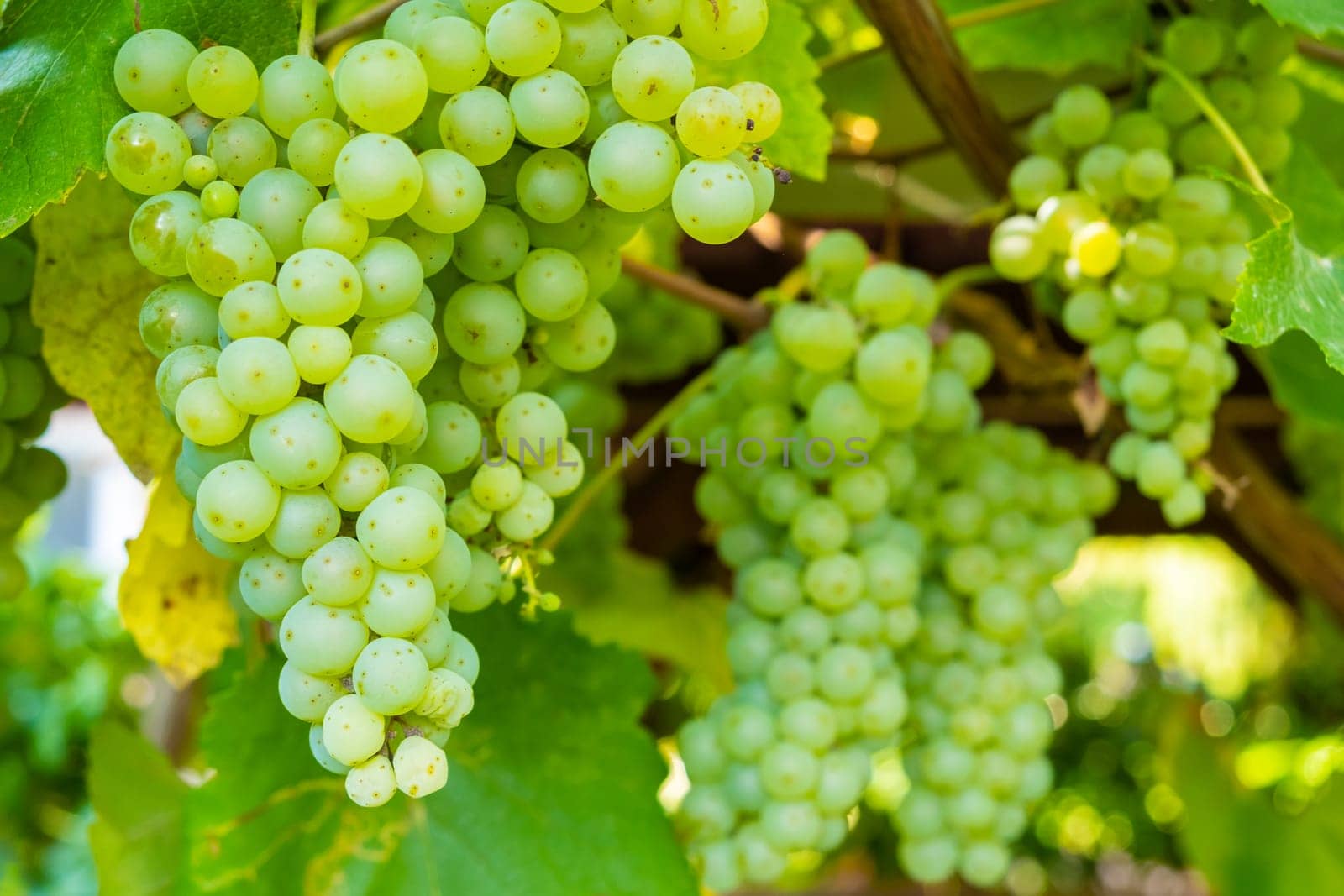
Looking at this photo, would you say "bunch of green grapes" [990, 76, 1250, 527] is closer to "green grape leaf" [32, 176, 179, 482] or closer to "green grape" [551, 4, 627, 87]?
"green grape" [551, 4, 627, 87]

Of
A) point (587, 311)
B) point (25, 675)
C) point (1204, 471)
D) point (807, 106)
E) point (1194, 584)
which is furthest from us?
point (1194, 584)

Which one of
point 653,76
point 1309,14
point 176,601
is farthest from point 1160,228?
point 176,601

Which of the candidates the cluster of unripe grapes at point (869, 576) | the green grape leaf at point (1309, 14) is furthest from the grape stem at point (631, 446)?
the green grape leaf at point (1309, 14)

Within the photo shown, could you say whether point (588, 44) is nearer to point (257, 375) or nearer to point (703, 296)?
point (257, 375)

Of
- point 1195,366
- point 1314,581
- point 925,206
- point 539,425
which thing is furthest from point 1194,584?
point 539,425

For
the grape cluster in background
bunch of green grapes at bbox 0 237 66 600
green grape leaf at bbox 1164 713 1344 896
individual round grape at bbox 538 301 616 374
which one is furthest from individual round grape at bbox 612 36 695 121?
green grape leaf at bbox 1164 713 1344 896

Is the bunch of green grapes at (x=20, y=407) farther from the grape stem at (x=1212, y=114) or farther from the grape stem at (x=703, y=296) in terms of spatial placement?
the grape stem at (x=1212, y=114)

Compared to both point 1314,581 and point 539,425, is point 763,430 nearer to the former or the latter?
point 539,425
